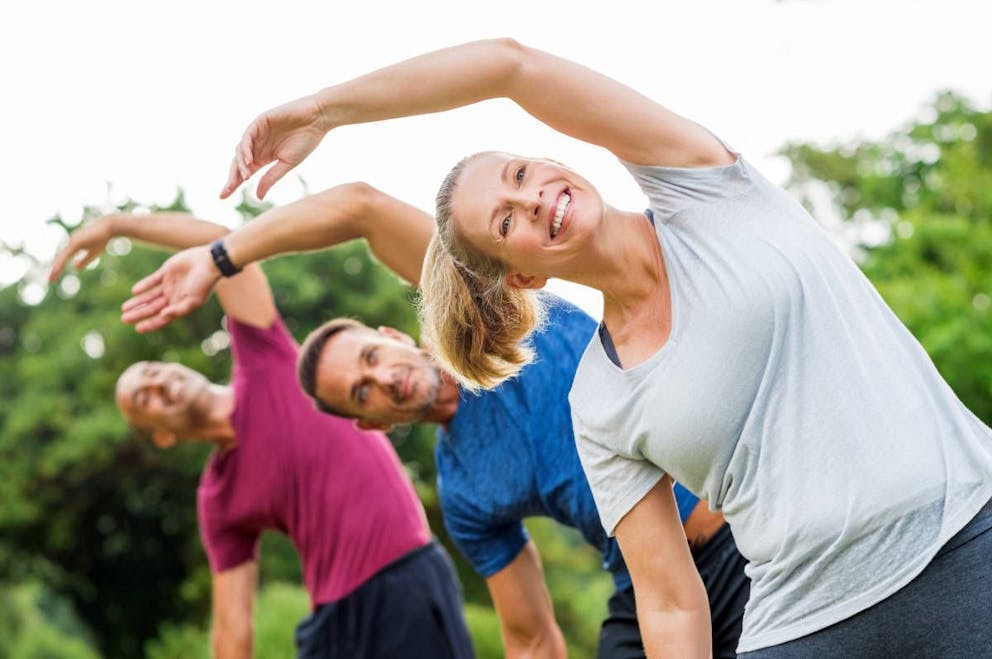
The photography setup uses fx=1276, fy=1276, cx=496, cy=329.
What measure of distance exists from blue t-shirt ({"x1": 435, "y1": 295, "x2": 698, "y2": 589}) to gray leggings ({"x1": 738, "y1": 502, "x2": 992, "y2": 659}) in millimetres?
1039

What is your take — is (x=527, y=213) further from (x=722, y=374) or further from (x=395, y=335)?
(x=395, y=335)

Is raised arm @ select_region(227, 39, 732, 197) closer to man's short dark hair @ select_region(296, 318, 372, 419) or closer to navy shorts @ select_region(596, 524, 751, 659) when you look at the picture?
navy shorts @ select_region(596, 524, 751, 659)

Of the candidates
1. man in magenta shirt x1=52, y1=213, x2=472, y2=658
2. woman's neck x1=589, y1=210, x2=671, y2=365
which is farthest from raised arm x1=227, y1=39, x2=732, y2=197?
man in magenta shirt x1=52, y1=213, x2=472, y2=658

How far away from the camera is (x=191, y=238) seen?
11.8 ft

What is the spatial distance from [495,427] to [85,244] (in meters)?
1.23

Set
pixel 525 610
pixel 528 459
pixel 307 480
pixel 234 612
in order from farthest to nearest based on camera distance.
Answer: pixel 234 612
pixel 307 480
pixel 525 610
pixel 528 459

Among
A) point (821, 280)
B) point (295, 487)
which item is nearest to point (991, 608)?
point (821, 280)

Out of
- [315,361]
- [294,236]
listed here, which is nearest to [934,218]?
[315,361]

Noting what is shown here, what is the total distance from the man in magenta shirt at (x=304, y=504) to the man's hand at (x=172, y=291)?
1.15m

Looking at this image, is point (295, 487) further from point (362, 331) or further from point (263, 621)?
point (263, 621)

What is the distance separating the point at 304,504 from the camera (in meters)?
4.48

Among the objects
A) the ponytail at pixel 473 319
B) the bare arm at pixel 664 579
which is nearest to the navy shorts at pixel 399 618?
the ponytail at pixel 473 319

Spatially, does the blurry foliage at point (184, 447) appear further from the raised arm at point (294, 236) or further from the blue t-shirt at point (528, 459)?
the raised arm at point (294, 236)

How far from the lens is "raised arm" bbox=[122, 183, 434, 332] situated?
9.84ft
